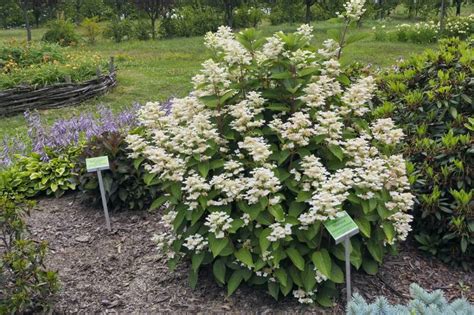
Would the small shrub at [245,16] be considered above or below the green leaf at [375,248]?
above

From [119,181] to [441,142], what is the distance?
232 cm

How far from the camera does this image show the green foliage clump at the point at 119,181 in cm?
397

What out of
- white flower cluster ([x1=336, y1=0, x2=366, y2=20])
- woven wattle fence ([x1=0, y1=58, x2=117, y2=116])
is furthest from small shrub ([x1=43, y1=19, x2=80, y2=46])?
white flower cluster ([x1=336, y1=0, x2=366, y2=20])

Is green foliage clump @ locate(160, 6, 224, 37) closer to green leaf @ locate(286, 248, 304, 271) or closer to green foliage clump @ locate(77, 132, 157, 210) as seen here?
green foliage clump @ locate(77, 132, 157, 210)

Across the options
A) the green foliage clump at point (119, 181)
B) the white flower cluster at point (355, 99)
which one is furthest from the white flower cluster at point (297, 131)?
the green foliage clump at point (119, 181)

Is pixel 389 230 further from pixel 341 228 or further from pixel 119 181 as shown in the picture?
pixel 119 181

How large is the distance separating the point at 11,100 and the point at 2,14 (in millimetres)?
18492

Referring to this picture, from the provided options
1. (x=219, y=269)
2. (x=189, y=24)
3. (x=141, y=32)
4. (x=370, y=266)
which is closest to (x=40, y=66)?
(x=219, y=269)

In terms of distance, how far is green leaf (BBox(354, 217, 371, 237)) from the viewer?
2.64m

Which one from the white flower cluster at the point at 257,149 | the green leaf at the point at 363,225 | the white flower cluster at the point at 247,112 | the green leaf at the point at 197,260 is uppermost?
the white flower cluster at the point at 247,112

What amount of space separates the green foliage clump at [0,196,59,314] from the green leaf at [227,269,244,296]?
3.06 feet

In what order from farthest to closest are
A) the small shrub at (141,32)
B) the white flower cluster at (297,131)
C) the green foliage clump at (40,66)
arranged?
the small shrub at (141,32)
the green foliage clump at (40,66)
the white flower cluster at (297,131)

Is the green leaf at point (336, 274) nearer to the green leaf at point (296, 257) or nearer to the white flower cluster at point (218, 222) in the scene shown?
the green leaf at point (296, 257)

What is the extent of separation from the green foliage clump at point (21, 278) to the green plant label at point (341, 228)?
4.88 feet
